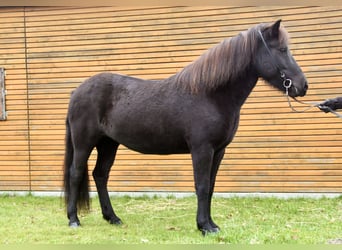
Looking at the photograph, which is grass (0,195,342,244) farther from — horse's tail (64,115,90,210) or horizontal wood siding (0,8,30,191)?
horizontal wood siding (0,8,30,191)

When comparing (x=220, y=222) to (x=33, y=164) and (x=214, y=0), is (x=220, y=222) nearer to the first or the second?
(x=214, y=0)

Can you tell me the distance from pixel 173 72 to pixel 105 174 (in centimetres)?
245

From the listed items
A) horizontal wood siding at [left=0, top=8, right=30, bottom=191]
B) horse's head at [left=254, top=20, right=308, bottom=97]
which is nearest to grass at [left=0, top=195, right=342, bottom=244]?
horizontal wood siding at [left=0, top=8, right=30, bottom=191]

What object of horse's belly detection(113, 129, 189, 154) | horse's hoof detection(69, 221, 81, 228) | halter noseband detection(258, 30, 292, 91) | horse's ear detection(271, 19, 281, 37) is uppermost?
horse's ear detection(271, 19, 281, 37)

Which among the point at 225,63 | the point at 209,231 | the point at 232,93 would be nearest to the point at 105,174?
the point at 209,231

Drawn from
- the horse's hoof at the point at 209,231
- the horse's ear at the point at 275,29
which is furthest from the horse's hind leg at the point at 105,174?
the horse's ear at the point at 275,29

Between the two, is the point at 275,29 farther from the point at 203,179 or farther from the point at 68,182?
the point at 68,182

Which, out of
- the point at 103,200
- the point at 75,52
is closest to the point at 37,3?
the point at 103,200

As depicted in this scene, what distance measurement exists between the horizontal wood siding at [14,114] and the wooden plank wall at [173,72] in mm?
39

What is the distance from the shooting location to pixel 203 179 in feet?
11.2

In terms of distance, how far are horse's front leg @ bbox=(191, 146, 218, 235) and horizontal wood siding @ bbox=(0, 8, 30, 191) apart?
13.6ft

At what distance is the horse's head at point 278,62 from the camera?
3232 mm

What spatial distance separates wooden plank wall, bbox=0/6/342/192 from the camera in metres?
5.53

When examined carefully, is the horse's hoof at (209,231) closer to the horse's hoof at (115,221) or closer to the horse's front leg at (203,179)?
the horse's front leg at (203,179)
